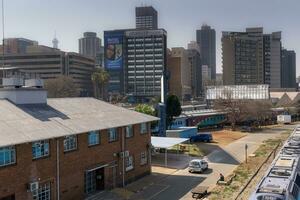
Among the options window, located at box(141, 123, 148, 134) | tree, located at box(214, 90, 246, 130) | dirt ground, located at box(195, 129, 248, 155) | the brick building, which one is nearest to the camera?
the brick building

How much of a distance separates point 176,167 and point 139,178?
8.24m

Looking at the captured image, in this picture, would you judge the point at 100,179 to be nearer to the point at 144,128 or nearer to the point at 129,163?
the point at 129,163

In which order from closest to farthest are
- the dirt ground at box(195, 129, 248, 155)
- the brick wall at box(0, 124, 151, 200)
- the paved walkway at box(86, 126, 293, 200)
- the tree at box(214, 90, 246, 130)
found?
the brick wall at box(0, 124, 151, 200) < the paved walkway at box(86, 126, 293, 200) < the dirt ground at box(195, 129, 248, 155) < the tree at box(214, 90, 246, 130)

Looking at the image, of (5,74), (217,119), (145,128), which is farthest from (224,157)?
(217,119)

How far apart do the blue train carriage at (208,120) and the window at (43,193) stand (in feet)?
230

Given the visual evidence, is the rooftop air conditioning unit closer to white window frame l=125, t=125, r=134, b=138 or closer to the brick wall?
the brick wall

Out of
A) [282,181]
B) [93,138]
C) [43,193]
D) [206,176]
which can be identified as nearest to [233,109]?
[206,176]

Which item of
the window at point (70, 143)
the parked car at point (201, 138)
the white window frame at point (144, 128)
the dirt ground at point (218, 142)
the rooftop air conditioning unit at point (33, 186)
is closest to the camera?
the rooftop air conditioning unit at point (33, 186)

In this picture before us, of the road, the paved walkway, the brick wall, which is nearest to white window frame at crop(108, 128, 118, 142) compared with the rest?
the brick wall

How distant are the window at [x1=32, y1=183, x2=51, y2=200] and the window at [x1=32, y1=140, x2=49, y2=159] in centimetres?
215

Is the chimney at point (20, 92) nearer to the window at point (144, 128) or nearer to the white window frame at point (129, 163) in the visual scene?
the white window frame at point (129, 163)

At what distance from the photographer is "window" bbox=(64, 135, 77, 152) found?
33534 mm

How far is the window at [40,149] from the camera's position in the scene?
30.3 meters

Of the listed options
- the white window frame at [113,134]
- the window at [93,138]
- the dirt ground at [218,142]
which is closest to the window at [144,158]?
the white window frame at [113,134]
